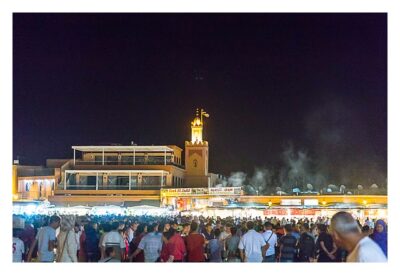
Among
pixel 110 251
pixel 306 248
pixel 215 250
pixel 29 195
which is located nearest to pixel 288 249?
pixel 306 248

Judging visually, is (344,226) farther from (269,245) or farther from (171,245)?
(269,245)

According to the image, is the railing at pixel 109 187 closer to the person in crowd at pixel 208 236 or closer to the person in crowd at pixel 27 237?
the person in crowd at pixel 208 236

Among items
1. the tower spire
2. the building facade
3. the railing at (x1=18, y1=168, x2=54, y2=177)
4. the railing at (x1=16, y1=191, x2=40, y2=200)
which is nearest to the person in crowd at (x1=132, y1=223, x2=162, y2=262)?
the building facade

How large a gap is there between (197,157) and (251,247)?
75.6ft

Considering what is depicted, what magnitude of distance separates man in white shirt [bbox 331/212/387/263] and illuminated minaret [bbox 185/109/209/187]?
84.6 feet

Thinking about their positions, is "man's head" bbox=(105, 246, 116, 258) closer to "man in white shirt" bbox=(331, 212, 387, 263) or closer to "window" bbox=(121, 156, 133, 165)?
"man in white shirt" bbox=(331, 212, 387, 263)

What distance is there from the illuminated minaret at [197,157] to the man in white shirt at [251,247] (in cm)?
2191

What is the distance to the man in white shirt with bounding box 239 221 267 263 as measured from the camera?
7.97m

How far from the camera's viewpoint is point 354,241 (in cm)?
407

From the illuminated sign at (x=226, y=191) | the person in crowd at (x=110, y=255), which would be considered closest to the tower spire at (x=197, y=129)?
the illuminated sign at (x=226, y=191)
